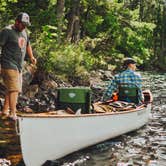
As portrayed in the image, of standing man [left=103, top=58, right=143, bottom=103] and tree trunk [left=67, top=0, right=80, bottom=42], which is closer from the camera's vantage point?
standing man [left=103, top=58, right=143, bottom=103]

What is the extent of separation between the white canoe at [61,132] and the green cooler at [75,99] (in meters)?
0.45

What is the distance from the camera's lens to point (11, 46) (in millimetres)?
8930

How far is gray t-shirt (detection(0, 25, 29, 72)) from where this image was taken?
348 inches

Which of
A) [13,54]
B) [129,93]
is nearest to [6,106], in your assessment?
[13,54]

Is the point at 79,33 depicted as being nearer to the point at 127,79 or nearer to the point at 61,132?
the point at 127,79

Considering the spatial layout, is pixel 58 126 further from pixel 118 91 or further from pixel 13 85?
pixel 118 91

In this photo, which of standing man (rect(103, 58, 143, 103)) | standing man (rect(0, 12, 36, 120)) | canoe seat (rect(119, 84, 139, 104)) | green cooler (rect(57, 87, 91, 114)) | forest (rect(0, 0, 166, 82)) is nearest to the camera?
standing man (rect(0, 12, 36, 120))

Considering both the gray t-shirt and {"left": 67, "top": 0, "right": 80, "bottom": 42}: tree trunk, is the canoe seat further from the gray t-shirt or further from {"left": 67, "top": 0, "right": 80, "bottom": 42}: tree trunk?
{"left": 67, "top": 0, "right": 80, "bottom": 42}: tree trunk

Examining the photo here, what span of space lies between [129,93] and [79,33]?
2292cm

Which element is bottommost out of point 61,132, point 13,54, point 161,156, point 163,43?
point 161,156

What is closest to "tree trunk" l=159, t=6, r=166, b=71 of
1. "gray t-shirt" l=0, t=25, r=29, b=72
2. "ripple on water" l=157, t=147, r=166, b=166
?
"ripple on water" l=157, t=147, r=166, b=166

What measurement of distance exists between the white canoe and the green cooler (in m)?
0.45

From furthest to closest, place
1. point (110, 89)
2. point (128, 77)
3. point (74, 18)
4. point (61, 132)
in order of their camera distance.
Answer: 1. point (74, 18)
2. point (110, 89)
3. point (128, 77)
4. point (61, 132)

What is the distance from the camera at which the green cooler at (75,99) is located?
31.3 feet
